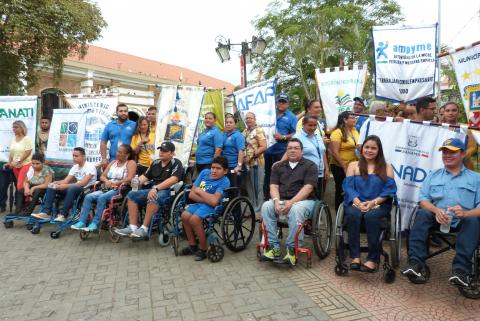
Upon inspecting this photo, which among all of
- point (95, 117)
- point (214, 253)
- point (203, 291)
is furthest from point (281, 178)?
point (95, 117)

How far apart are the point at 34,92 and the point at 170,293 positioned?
1910 cm

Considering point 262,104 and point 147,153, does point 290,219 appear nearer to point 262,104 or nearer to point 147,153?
point 262,104

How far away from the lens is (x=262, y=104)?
564 centimetres

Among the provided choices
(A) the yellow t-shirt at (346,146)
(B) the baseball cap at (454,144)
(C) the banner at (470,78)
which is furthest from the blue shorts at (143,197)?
(C) the banner at (470,78)

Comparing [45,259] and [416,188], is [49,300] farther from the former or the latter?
[416,188]

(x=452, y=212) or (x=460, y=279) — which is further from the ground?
(x=452, y=212)

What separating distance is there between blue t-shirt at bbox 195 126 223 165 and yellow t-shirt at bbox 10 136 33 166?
315 cm

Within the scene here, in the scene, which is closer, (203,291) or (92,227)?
(203,291)

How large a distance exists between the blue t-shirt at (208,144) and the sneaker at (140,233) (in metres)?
1.39

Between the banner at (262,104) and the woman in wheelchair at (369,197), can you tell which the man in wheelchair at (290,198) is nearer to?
the woman in wheelchair at (369,197)

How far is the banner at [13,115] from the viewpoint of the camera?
6594mm

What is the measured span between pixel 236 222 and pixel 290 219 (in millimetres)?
809

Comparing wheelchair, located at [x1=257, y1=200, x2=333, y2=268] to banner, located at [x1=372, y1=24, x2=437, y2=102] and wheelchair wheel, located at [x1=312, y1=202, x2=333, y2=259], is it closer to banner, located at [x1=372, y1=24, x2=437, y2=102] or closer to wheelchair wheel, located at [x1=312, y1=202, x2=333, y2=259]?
wheelchair wheel, located at [x1=312, y1=202, x2=333, y2=259]

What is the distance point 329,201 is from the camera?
6.50 metres
